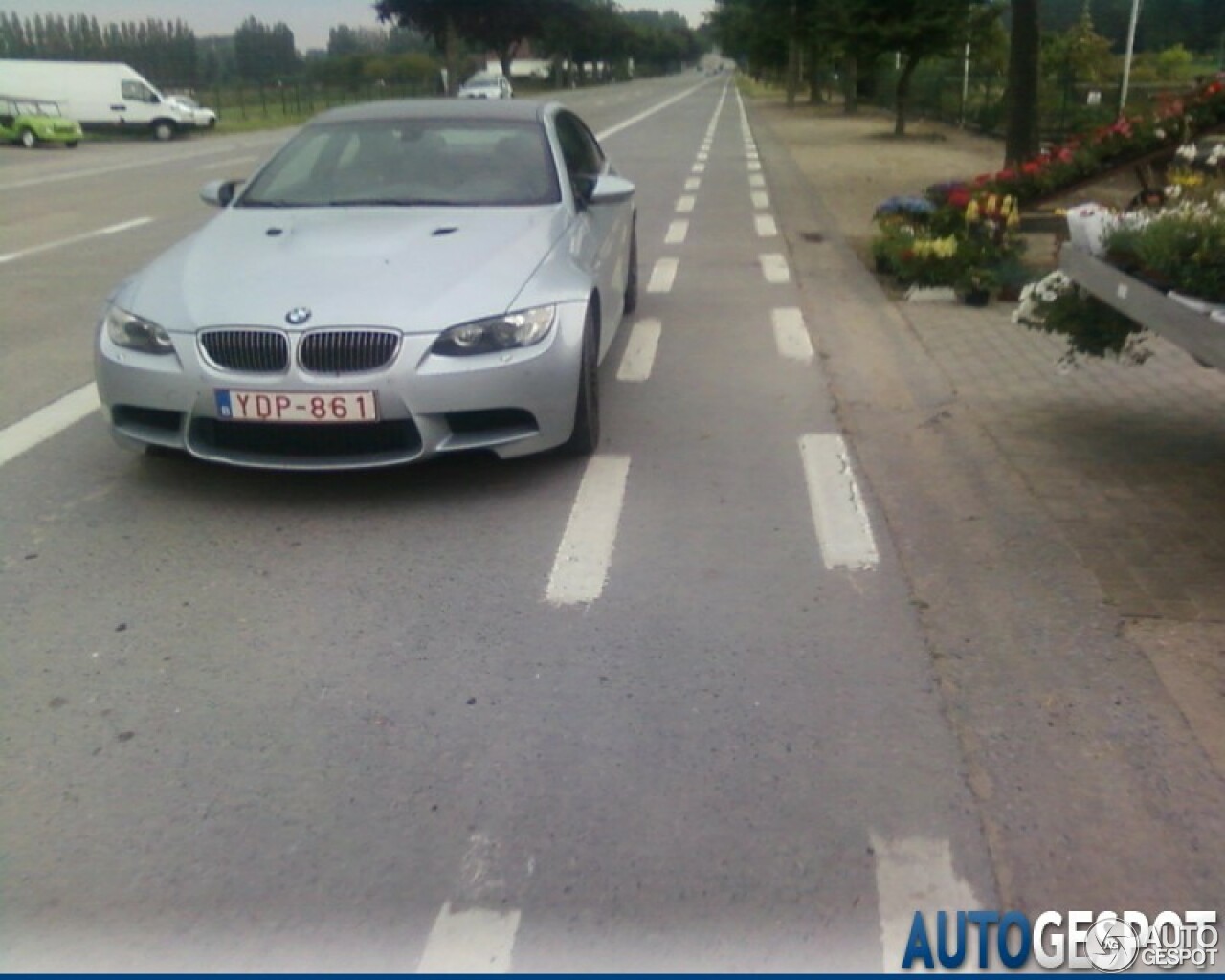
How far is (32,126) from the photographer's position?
3334 cm

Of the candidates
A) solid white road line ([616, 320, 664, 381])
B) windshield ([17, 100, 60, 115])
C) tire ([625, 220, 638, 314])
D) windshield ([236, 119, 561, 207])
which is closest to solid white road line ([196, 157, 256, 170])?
windshield ([17, 100, 60, 115])

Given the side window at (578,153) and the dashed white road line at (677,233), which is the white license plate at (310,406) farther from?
the dashed white road line at (677,233)

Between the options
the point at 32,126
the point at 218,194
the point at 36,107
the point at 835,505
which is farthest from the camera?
the point at 36,107

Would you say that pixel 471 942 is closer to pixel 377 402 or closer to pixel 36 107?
pixel 377 402

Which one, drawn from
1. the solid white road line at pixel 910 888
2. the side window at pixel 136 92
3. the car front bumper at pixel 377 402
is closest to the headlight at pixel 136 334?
the car front bumper at pixel 377 402

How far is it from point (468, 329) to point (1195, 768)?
309 cm

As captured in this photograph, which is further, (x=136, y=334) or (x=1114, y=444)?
(x=1114, y=444)

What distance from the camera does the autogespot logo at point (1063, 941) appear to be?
→ 2619 millimetres

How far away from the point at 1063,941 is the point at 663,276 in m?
8.97

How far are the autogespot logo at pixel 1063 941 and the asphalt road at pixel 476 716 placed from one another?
64 millimetres

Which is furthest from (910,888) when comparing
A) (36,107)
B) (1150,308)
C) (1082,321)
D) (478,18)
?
(478,18)

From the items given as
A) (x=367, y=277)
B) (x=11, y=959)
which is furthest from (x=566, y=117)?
(x=11, y=959)

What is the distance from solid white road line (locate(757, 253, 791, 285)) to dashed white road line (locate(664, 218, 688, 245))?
1.30 metres

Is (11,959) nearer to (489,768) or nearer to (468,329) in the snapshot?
(489,768)
